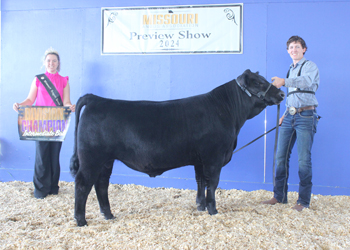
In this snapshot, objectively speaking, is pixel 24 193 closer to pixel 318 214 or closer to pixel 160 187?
pixel 160 187

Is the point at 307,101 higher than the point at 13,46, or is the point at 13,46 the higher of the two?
the point at 13,46

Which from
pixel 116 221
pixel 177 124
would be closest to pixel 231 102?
pixel 177 124

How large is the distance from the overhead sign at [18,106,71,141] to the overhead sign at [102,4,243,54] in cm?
140

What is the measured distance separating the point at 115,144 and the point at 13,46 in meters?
3.27

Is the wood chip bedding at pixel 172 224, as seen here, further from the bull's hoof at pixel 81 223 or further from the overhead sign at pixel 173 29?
the overhead sign at pixel 173 29

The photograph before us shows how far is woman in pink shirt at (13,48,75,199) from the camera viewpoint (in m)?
3.54

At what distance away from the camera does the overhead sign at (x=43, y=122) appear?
135 inches

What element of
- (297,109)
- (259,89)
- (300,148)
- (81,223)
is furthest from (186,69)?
(81,223)

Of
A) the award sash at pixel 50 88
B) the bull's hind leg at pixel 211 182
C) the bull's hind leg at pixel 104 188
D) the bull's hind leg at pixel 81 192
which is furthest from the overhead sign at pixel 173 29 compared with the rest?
the bull's hind leg at pixel 81 192

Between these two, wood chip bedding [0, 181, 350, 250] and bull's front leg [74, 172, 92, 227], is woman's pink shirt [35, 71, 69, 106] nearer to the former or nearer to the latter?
wood chip bedding [0, 181, 350, 250]

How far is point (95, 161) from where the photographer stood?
2.45 m

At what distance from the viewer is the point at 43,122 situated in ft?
11.2

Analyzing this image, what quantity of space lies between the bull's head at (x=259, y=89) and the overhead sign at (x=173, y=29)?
135cm

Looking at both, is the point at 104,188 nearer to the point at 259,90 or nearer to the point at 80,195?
the point at 80,195
